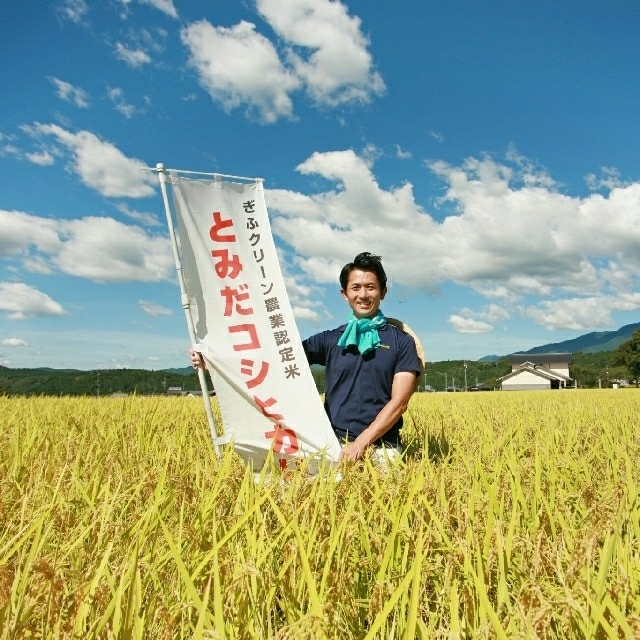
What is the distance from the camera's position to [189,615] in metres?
1.24

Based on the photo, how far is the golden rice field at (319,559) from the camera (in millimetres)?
1146

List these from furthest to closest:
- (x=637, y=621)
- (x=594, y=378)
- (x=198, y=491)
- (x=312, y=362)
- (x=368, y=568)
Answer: (x=594, y=378)
(x=312, y=362)
(x=198, y=491)
(x=368, y=568)
(x=637, y=621)

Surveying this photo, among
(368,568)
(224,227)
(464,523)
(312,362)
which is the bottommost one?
(368,568)

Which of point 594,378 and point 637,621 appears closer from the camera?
point 637,621

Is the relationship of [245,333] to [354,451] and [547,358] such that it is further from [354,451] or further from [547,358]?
[547,358]

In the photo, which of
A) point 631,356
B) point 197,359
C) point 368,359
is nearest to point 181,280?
point 197,359

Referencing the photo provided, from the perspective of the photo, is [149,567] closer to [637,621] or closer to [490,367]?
[637,621]

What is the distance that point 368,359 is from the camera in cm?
347

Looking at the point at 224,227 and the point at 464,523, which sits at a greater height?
the point at 224,227

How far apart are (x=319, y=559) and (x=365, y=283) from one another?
6.81 ft

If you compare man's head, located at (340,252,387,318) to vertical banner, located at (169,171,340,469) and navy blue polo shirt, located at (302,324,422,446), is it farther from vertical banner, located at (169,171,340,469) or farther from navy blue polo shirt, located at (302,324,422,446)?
vertical banner, located at (169,171,340,469)

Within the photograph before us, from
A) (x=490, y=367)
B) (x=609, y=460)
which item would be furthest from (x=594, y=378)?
(x=609, y=460)

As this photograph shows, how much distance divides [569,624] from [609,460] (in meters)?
2.61

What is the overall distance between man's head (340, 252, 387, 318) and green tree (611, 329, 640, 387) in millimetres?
73608
